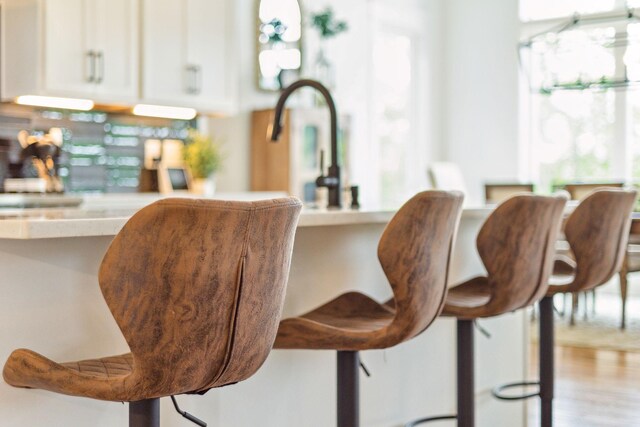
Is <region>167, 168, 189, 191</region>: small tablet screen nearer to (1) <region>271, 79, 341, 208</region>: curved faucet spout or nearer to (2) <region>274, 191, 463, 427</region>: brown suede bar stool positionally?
(1) <region>271, 79, 341, 208</region>: curved faucet spout

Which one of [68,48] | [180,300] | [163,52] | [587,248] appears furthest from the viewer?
[163,52]

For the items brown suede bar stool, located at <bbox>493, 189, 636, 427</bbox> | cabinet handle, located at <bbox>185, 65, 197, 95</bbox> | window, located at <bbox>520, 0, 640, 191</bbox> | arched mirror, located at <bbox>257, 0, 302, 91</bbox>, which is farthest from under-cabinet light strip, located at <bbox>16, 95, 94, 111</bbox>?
window, located at <bbox>520, 0, 640, 191</bbox>

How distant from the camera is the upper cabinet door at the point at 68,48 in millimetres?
4691

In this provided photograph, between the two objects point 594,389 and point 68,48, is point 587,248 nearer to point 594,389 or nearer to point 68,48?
point 594,389

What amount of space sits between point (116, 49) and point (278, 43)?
5.35 ft

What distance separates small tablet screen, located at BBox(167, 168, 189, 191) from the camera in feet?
18.0

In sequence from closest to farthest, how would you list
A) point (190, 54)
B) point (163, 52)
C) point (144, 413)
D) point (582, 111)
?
1. point (144, 413)
2. point (163, 52)
3. point (190, 54)
4. point (582, 111)

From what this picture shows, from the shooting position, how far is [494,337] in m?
3.64

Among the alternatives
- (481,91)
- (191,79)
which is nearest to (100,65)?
(191,79)

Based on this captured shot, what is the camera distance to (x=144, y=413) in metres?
1.62

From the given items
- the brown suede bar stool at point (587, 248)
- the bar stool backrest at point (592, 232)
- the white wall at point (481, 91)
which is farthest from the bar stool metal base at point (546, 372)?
the white wall at point (481, 91)

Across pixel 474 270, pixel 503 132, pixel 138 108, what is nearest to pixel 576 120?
pixel 503 132

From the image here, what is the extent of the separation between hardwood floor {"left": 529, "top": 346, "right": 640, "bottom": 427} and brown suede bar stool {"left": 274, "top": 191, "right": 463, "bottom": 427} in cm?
192

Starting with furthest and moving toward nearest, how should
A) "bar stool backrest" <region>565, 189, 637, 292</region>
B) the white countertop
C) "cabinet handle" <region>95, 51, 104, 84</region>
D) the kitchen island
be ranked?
"cabinet handle" <region>95, 51, 104, 84</region>
"bar stool backrest" <region>565, 189, 637, 292</region>
the kitchen island
the white countertop
